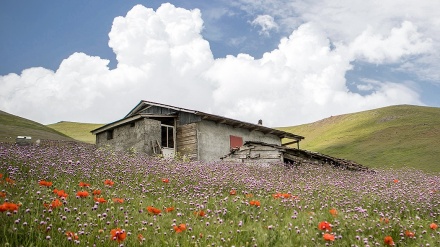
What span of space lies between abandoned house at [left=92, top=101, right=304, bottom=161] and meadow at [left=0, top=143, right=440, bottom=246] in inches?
648

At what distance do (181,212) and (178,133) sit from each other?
2186 centimetres

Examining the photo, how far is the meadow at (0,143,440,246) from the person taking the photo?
4.22 meters

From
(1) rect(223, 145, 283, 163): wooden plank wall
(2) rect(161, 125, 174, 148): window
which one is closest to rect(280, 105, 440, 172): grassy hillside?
(1) rect(223, 145, 283, 163): wooden plank wall

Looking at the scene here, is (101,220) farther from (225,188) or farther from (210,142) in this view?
(210,142)

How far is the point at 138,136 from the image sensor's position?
25.4m

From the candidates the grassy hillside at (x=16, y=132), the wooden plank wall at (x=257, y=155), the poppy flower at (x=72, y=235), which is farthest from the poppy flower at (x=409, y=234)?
the grassy hillside at (x=16, y=132)

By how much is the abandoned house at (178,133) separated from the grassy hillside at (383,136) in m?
19.1

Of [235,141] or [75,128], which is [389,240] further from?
[75,128]

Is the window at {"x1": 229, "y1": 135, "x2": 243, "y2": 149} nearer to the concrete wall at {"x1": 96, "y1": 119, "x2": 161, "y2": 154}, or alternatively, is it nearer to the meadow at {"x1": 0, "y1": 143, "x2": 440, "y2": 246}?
the concrete wall at {"x1": 96, "y1": 119, "x2": 161, "y2": 154}

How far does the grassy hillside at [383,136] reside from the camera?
1721 inches

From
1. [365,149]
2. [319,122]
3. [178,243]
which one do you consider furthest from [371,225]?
[319,122]

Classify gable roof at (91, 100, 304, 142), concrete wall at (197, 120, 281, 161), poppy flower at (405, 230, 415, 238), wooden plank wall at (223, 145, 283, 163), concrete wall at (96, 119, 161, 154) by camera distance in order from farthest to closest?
concrete wall at (197, 120, 281, 161)
gable roof at (91, 100, 304, 142)
concrete wall at (96, 119, 161, 154)
wooden plank wall at (223, 145, 283, 163)
poppy flower at (405, 230, 415, 238)

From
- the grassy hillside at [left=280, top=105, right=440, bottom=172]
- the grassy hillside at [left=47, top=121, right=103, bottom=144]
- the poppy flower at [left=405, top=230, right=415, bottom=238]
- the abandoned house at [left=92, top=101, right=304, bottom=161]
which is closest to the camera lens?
the poppy flower at [left=405, top=230, right=415, bottom=238]

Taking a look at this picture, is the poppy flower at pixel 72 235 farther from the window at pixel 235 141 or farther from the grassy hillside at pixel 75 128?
the grassy hillside at pixel 75 128
